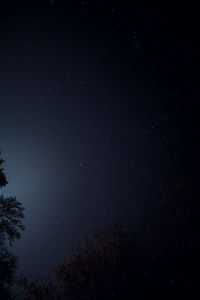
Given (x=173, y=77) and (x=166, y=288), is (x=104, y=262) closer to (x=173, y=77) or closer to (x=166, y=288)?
(x=166, y=288)

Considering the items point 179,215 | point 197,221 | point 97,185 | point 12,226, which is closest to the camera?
point 12,226

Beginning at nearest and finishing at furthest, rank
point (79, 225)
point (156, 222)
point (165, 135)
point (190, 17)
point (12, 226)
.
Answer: point (12, 226) < point (190, 17) < point (156, 222) < point (79, 225) < point (165, 135)

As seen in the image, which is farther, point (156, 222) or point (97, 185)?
point (97, 185)

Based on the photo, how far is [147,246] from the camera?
44.5ft

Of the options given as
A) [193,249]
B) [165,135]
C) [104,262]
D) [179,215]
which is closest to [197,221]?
[179,215]

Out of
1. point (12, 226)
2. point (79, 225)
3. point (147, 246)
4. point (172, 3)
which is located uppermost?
point (172, 3)

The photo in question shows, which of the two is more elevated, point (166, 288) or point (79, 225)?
point (166, 288)

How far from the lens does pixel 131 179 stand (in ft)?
116

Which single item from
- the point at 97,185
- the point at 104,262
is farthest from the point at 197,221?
the point at 97,185

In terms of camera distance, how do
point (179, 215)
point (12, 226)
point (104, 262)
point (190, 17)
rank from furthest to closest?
point (190, 17), point (179, 215), point (104, 262), point (12, 226)

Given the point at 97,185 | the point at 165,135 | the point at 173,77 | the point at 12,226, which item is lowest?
the point at 12,226

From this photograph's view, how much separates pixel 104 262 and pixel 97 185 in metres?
36.5

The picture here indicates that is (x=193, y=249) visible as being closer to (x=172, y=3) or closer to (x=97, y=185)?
(x=172, y=3)

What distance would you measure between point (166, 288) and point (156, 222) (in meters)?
10.5
